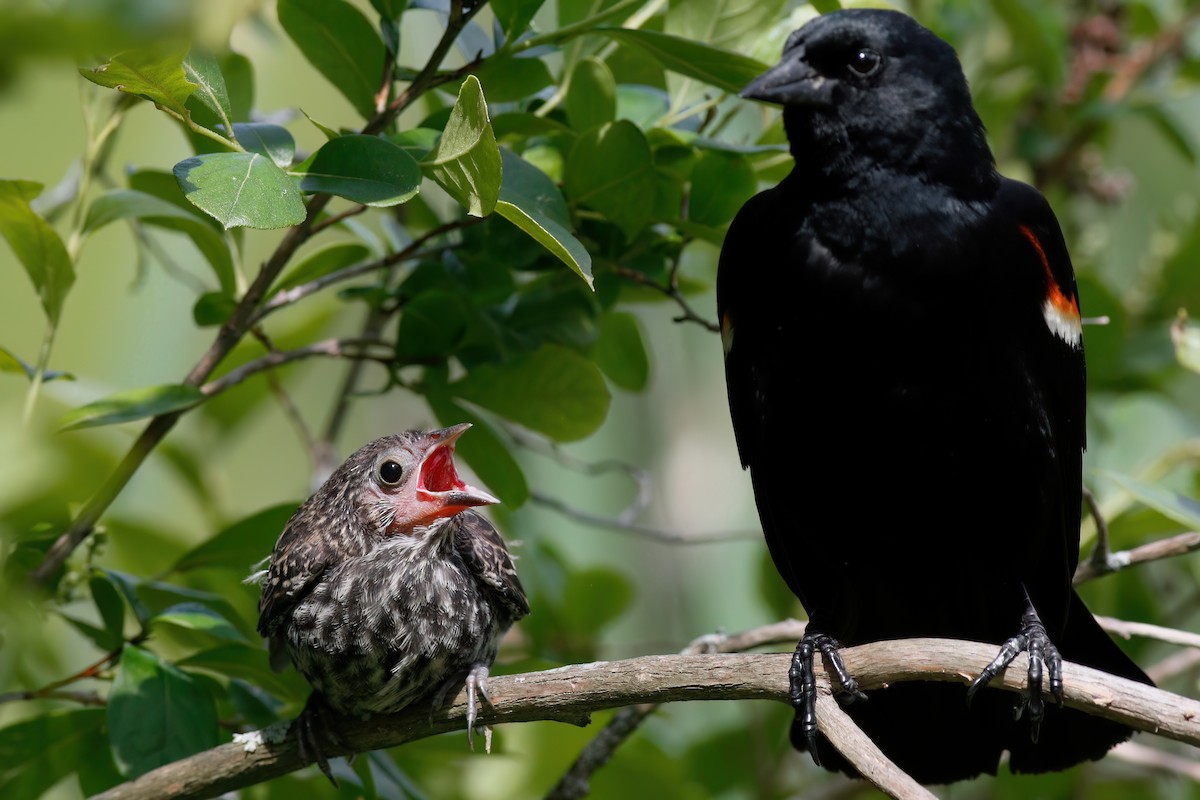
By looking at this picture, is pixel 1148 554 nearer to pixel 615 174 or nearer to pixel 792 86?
pixel 792 86

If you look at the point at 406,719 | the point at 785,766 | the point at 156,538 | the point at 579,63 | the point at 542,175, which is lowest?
the point at 785,766

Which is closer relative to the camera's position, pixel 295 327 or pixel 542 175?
pixel 542 175

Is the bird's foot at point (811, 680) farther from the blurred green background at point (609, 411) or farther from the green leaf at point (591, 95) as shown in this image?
the green leaf at point (591, 95)

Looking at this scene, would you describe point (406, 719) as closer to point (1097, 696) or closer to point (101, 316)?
point (1097, 696)

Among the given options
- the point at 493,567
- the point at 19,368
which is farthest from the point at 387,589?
the point at 19,368

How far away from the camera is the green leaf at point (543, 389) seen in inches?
85.2

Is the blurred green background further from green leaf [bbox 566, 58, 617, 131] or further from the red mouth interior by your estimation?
the red mouth interior

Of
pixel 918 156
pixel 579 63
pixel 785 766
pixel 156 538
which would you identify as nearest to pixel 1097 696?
pixel 918 156

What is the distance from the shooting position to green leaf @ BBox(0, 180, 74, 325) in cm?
173

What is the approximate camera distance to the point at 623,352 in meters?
2.58

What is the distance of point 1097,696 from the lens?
1.52 metres

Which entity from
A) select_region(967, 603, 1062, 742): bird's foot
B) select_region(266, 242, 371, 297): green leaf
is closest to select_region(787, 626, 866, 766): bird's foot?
select_region(967, 603, 1062, 742): bird's foot

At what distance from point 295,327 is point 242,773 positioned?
1359 mm

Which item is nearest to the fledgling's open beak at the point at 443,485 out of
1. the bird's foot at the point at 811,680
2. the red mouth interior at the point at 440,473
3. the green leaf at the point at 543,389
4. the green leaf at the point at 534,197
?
the red mouth interior at the point at 440,473
